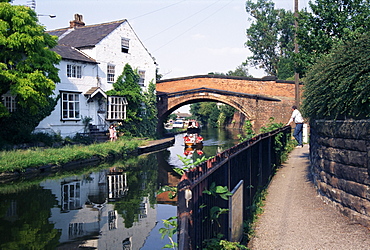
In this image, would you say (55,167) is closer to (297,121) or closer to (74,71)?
(297,121)

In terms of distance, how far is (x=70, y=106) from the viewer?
25.2m

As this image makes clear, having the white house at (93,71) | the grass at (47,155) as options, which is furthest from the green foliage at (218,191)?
the white house at (93,71)

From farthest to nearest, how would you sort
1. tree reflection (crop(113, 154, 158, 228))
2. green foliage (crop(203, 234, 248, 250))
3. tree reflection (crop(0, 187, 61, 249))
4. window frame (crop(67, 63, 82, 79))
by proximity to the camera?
window frame (crop(67, 63, 82, 79)) < tree reflection (crop(113, 154, 158, 228)) < tree reflection (crop(0, 187, 61, 249)) < green foliage (crop(203, 234, 248, 250))

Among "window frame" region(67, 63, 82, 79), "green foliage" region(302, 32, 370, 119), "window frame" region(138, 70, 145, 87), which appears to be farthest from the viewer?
"window frame" region(138, 70, 145, 87)

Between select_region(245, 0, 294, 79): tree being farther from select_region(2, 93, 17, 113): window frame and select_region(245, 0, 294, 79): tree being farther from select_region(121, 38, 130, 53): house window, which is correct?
select_region(2, 93, 17, 113): window frame

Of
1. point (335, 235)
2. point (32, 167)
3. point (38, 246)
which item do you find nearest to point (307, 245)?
point (335, 235)

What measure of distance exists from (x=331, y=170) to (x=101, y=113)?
72.7ft

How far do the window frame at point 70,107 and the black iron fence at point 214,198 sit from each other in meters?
19.2

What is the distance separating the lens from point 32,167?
14766 mm

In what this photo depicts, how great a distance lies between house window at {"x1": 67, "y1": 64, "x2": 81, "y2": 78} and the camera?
24984 mm

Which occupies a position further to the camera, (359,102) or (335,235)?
(359,102)

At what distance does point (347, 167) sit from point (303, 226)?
4.06ft

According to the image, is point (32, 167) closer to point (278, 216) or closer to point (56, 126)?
point (56, 126)

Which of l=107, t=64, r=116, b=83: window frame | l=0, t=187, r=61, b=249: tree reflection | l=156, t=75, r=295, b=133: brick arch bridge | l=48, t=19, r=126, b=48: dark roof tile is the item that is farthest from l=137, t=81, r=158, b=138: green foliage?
l=0, t=187, r=61, b=249: tree reflection
